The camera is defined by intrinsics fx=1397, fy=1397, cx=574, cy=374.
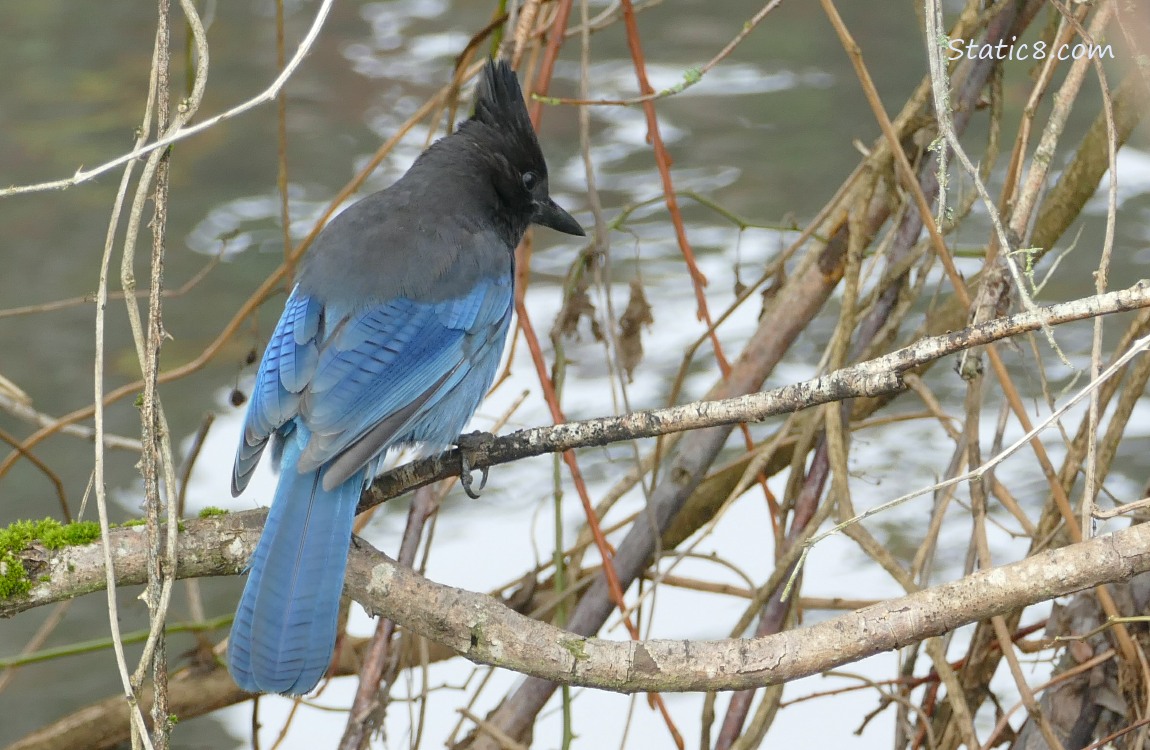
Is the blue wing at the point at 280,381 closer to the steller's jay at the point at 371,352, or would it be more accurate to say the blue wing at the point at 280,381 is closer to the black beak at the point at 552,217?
the steller's jay at the point at 371,352

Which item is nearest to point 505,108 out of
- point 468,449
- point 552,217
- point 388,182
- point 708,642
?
point 552,217

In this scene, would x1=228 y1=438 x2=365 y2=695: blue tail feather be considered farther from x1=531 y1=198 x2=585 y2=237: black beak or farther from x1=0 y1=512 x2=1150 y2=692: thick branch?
x1=531 y1=198 x2=585 y2=237: black beak

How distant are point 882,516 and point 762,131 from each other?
310 cm

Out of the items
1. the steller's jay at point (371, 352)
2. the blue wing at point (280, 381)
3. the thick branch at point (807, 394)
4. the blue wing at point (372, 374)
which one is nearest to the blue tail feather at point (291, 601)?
the steller's jay at point (371, 352)

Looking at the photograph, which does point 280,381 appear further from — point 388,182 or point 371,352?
point 388,182

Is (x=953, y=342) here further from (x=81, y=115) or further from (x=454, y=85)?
(x=81, y=115)

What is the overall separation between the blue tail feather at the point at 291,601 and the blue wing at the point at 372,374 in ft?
0.41

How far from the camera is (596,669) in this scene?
2146mm

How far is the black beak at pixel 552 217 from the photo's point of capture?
3654 mm

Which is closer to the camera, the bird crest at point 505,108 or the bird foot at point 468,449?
the bird foot at point 468,449

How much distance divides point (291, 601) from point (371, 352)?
2.42 feet

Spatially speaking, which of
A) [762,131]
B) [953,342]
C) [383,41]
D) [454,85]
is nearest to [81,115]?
[383,41]

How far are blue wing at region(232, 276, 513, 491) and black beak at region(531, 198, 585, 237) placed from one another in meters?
0.29

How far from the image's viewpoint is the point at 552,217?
3662mm
